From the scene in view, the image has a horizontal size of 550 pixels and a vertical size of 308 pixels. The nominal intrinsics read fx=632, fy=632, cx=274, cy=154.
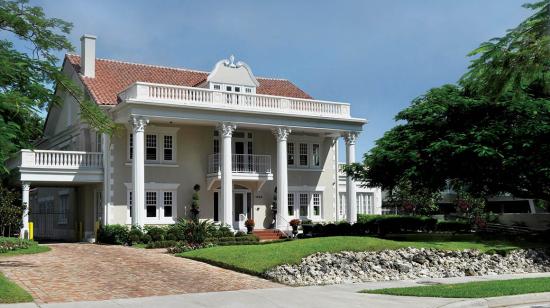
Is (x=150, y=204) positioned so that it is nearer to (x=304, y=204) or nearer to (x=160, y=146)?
(x=160, y=146)

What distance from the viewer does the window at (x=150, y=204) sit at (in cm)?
3419

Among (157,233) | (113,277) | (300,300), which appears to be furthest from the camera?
(157,233)

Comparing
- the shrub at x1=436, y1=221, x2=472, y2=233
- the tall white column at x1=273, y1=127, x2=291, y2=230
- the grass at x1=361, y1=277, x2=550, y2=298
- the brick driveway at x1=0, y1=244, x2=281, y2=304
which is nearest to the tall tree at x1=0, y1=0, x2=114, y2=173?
the brick driveway at x1=0, y1=244, x2=281, y2=304

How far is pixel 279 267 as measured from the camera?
698 inches

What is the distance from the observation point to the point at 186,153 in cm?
3566

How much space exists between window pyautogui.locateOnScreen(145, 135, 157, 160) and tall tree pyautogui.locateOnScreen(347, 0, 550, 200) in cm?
1198

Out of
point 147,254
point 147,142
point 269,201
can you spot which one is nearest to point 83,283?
point 147,254

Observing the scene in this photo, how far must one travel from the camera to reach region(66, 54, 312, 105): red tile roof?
113 feet

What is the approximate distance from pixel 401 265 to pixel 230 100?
57.4 feet

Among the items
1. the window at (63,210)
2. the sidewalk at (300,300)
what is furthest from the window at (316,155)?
the sidewalk at (300,300)

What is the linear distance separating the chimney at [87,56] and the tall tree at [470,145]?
1664cm

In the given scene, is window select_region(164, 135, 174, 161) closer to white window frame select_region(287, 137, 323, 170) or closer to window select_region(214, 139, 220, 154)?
window select_region(214, 139, 220, 154)

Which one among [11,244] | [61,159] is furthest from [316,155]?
[11,244]

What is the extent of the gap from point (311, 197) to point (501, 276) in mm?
20912
